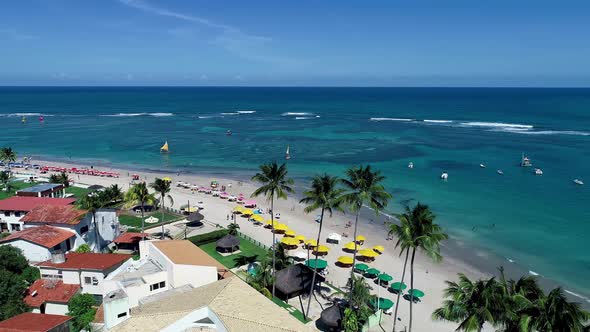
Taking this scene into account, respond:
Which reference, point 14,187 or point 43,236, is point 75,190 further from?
point 43,236

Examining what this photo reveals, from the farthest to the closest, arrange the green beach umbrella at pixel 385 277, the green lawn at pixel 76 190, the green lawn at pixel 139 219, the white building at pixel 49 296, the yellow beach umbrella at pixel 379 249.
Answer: the green lawn at pixel 76 190 → the green lawn at pixel 139 219 → the yellow beach umbrella at pixel 379 249 → the green beach umbrella at pixel 385 277 → the white building at pixel 49 296

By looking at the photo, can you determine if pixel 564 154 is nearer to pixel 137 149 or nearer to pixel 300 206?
pixel 300 206

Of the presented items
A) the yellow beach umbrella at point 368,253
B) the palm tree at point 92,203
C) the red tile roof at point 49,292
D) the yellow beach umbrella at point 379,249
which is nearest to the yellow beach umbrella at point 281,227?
the yellow beach umbrella at point 368,253

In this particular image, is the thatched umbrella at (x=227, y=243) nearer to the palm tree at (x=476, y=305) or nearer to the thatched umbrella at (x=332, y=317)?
the thatched umbrella at (x=332, y=317)

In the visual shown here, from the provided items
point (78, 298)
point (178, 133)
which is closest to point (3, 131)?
point (178, 133)

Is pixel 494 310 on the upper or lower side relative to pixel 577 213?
upper

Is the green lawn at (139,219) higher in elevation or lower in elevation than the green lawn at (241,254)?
higher

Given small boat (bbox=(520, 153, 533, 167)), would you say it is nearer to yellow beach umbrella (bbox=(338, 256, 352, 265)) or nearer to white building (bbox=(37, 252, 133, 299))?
yellow beach umbrella (bbox=(338, 256, 352, 265))

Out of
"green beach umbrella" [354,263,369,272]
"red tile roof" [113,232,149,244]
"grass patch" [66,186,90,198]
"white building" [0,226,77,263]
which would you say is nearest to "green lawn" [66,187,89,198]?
"grass patch" [66,186,90,198]
